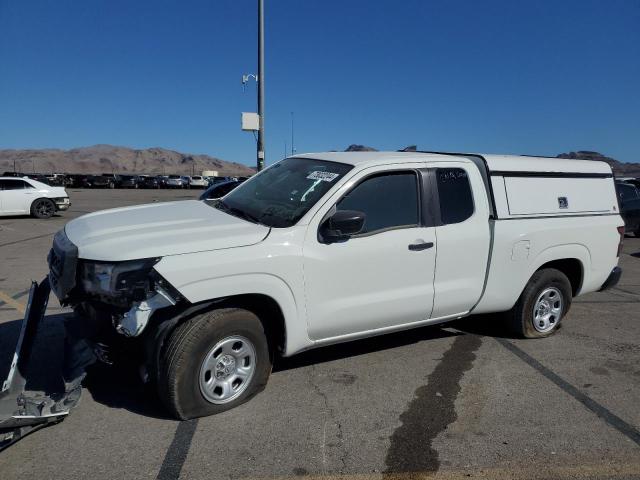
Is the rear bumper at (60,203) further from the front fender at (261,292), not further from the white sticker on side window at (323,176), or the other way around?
the front fender at (261,292)

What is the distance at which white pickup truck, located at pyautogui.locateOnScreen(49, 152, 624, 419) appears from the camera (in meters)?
3.38

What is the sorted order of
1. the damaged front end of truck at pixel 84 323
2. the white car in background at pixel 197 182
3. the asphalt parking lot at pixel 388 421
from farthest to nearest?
the white car in background at pixel 197 182, the damaged front end of truck at pixel 84 323, the asphalt parking lot at pixel 388 421

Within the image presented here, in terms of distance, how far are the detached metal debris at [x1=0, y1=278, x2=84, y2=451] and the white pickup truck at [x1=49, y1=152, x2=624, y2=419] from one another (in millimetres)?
167

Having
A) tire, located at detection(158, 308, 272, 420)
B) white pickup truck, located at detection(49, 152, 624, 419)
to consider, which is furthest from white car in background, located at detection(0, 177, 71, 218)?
tire, located at detection(158, 308, 272, 420)

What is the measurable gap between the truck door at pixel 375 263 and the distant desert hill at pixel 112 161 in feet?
431

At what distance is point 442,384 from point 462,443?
90 centimetres

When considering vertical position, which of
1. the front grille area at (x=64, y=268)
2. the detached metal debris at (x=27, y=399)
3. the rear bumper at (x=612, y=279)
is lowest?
the detached metal debris at (x=27, y=399)

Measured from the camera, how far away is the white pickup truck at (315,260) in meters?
3.38

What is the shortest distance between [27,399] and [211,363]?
114 centimetres

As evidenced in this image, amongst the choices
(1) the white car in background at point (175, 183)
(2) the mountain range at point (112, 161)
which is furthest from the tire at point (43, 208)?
(2) the mountain range at point (112, 161)

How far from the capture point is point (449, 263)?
4.41 m

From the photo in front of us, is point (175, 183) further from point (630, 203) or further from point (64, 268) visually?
point (64, 268)

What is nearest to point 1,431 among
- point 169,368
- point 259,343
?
point 169,368

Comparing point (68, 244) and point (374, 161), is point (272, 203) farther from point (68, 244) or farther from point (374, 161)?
point (68, 244)
